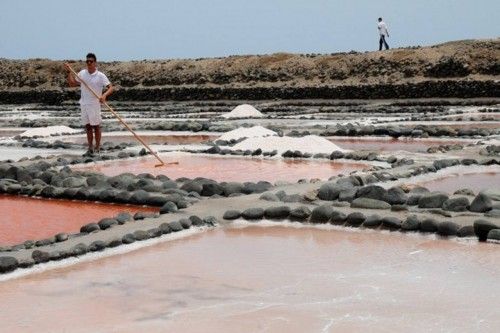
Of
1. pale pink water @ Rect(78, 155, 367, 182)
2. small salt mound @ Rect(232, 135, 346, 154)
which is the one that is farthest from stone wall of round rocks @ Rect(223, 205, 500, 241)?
small salt mound @ Rect(232, 135, 346, 154)

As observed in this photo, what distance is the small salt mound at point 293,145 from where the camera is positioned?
12.5 m

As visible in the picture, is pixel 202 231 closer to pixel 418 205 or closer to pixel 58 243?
pixel 58 243

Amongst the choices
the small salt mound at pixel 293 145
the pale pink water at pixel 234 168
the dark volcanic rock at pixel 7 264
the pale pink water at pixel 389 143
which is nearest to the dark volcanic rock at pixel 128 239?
the dark volcanic rock at pixel 7 264

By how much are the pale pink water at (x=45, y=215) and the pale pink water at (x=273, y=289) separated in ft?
4.67

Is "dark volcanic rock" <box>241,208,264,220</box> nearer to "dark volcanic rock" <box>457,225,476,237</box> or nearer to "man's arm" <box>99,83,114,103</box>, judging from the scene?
"dark volcanic rock" <box>457,225,476,237</box>

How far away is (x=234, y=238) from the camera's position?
21.4 feet

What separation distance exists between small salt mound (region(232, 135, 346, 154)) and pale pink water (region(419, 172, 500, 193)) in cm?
293

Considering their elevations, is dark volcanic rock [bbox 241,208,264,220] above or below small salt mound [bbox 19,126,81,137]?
above

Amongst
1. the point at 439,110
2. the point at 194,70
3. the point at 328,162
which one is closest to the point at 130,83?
the point at 194,70

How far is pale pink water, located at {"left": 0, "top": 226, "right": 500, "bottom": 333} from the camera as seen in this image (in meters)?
4.38

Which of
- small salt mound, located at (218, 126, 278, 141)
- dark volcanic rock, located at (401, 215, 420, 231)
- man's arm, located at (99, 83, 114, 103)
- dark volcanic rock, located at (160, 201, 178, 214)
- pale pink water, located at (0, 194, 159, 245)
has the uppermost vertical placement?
man's arm, located at (99, 83, 114, 103)

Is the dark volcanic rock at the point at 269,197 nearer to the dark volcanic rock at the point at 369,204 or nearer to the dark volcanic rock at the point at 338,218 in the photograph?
the dark volcanic rock at the point at 369,204

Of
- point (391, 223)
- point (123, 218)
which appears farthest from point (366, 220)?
point (123, 218)

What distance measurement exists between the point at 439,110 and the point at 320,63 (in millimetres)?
16716
